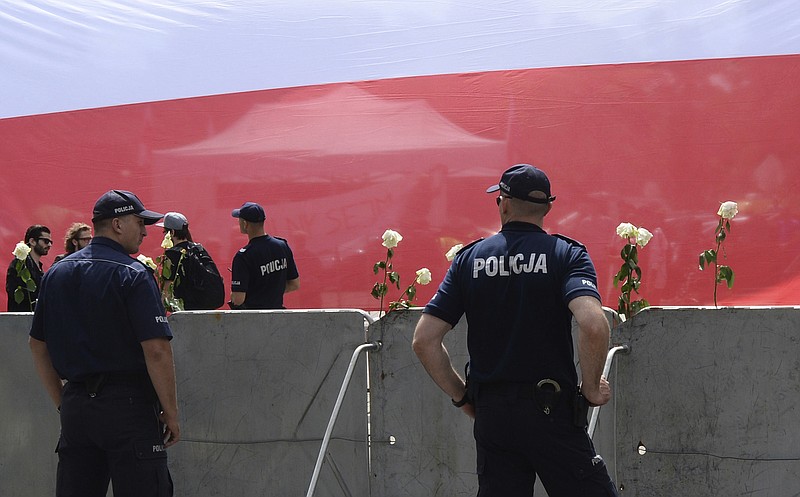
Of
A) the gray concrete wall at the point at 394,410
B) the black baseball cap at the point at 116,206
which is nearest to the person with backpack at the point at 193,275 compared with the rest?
the gray concrete wall at the point at 394,410

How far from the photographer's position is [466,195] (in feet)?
24.2

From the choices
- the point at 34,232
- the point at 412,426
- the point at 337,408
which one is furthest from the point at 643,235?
the point at 34,232

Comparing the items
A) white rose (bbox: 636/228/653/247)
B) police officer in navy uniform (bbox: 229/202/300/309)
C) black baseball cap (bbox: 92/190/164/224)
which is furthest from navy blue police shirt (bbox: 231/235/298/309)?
white rose (bbox: 636/228/653/247)

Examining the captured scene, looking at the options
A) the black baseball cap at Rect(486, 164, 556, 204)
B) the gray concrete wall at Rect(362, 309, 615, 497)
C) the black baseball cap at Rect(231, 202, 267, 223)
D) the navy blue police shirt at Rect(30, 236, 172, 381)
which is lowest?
the gray concrete wall at Rect(362, 309, 615, 497)

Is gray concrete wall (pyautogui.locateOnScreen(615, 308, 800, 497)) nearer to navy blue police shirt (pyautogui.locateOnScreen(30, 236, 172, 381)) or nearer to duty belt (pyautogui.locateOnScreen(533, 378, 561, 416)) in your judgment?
duty belt (pyautogui.locateOnScreen(533, 378, 561, 416))

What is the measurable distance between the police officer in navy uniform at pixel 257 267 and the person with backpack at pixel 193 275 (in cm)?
17

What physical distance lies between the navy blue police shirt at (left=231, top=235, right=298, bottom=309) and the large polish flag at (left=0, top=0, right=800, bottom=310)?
0.48 meters

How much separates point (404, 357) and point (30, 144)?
4716mm

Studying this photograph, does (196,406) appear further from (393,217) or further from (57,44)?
(57,44)

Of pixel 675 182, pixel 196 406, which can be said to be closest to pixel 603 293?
pixel 675 182

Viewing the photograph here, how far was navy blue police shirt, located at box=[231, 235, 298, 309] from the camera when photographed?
7.12m

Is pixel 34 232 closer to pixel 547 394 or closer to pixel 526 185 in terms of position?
pixel 526 185

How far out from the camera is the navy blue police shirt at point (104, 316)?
408 cm

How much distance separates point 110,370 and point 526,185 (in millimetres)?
1979
